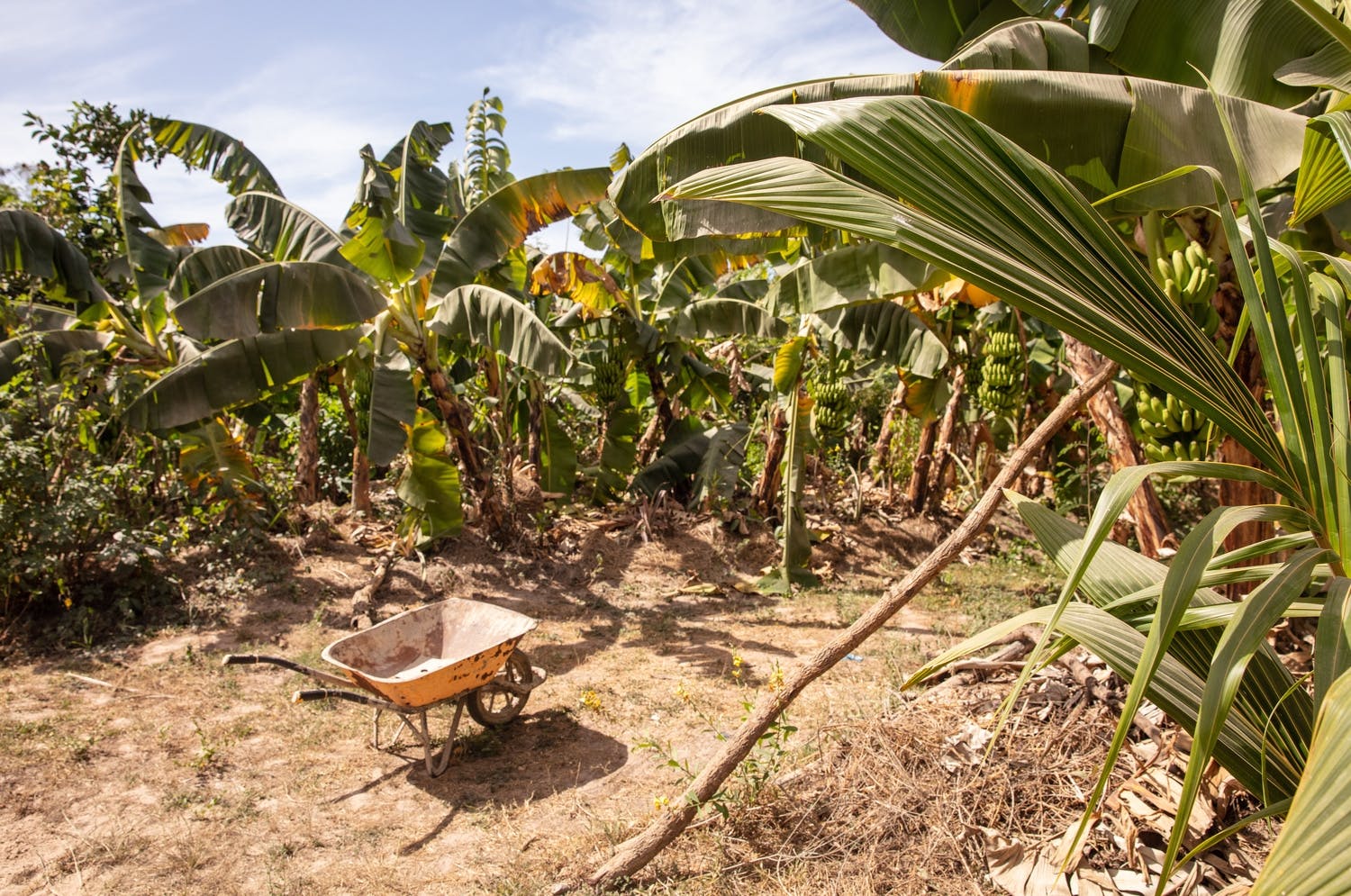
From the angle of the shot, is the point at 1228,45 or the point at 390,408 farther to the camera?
the point at 390,408

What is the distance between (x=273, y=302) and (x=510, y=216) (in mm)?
1769

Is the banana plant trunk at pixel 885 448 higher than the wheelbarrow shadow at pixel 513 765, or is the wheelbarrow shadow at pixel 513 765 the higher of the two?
the banana plant trunk at pixel 885 448

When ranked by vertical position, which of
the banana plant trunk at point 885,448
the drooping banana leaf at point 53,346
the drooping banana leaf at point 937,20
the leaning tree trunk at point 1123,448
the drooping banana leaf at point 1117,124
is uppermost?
the drooping banana leaf at point 937,20

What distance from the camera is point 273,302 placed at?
18.5ft

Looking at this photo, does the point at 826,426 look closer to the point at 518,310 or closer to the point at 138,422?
the point at 518,310

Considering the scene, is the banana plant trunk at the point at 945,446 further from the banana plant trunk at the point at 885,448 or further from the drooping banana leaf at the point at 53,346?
the drooping banana leaf at the point at 53,346

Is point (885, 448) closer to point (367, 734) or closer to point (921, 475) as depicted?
point (921, 475)

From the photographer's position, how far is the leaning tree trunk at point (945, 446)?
8.20 m

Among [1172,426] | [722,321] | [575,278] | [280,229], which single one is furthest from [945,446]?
[280,229]

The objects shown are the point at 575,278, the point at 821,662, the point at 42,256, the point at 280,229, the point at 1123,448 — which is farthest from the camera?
the point at 575,278

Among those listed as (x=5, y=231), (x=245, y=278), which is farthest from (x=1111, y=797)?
(x=5, y=231)

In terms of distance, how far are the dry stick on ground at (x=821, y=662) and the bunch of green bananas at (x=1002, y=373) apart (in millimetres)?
2721

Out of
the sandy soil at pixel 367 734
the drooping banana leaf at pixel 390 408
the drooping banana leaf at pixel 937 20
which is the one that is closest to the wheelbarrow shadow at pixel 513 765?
the sandy soil at pixel 367 734

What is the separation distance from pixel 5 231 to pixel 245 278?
2.37 m
